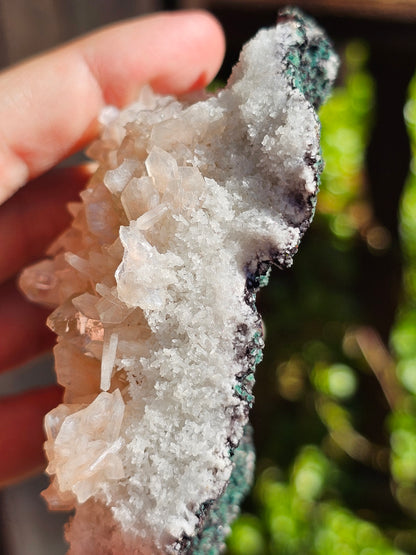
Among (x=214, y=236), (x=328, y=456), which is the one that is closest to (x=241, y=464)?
(x=214, y=236)

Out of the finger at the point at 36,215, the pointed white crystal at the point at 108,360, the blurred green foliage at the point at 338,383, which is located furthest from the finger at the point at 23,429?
the blurred green foliage at the point at 338,383

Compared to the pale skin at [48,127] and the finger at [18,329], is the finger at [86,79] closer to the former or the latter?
the pale skin at [48,127]

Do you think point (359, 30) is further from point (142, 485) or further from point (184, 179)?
point (142, 485)

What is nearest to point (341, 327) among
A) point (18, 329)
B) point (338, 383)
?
point (338, 383)

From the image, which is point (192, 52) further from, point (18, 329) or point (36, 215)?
point (18, 329)

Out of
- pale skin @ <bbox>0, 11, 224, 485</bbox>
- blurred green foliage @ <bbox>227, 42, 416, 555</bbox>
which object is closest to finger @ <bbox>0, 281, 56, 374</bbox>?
pale skin @ <bbox>0, 11, 224, 485</bbox>

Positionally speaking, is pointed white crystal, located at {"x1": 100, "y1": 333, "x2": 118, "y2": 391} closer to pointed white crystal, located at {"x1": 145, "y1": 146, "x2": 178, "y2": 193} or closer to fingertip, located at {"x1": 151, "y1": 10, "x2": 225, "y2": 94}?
pointed white crystal, located at {"x1": 145, "y1": 146, "x2": 178, "y2": 193}

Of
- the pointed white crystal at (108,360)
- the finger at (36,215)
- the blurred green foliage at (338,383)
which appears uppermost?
the pointed white crystal at (108,360)
